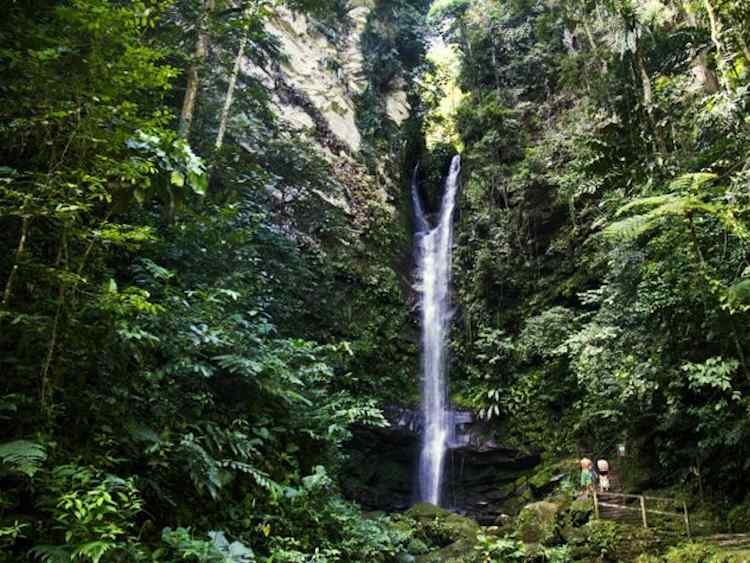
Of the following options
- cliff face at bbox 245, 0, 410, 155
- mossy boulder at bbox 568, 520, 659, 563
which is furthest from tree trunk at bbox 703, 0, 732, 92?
cliff face at bbox 245, 0, 410, 155

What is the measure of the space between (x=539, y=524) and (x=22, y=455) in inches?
318

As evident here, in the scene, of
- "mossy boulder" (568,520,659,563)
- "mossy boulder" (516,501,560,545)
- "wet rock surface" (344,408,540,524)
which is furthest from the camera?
"wet rock surface" (344,408,540,524)

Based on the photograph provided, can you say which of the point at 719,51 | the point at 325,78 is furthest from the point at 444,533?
the point at 325,78

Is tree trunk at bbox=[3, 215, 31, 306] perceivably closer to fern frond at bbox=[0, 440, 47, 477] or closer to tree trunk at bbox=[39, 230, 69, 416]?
tree trunk at bbox=[39, 230, 69, 416]

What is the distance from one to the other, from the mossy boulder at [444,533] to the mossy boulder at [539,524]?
2.74 ft

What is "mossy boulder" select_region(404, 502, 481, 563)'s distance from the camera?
8.66 metres

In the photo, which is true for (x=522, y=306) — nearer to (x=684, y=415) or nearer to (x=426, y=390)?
(x=426, y=390)

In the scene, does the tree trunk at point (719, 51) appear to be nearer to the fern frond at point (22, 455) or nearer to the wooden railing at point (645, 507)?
the wooden railing at point (645, 507)

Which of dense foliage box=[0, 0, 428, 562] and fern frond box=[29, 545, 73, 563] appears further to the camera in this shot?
dense foliage box=[0, 0, 428, 562]

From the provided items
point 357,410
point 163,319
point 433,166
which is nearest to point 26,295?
point 163,319

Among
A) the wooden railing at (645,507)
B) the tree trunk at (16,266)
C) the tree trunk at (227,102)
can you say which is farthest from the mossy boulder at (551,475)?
the tree trunk at (16,266)

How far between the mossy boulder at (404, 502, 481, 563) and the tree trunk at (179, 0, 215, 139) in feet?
24.0

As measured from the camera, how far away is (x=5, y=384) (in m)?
3.51

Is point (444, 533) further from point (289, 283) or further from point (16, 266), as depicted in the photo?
point (16, 266)
